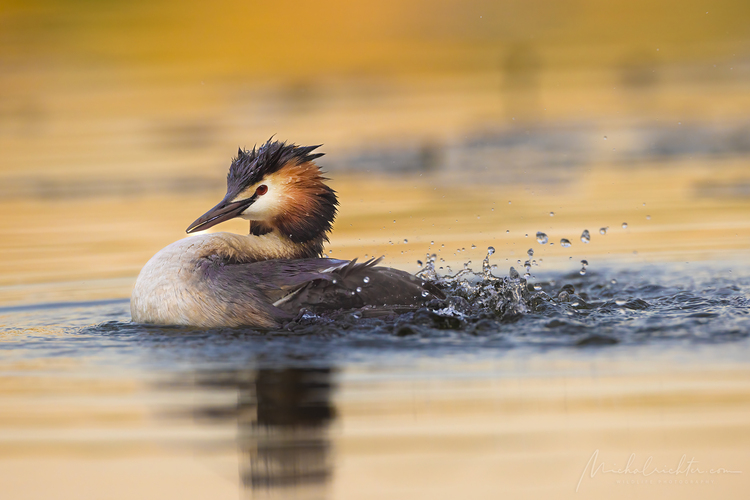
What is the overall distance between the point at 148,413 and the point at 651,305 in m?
3.69

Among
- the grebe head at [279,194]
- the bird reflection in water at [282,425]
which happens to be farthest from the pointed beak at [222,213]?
the bird reflection in water at [282,425]

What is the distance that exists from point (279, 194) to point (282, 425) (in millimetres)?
2812

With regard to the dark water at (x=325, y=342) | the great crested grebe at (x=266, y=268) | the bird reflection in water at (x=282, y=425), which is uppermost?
the great crested grebe at (x=266, y=268)

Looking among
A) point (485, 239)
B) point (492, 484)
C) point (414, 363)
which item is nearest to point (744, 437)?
point (492, 484)

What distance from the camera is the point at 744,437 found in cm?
425

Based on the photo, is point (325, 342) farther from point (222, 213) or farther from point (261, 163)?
point (261, 163)

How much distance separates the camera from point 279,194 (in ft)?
23.8

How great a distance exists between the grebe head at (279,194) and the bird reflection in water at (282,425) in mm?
1858

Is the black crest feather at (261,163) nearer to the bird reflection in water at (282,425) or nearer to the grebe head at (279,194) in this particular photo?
the grebe head at (279,194)

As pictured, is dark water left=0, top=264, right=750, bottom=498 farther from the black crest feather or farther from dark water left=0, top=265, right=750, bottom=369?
the black crest feather

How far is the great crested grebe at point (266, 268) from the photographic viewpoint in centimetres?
661

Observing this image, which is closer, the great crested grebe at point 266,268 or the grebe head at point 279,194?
the great crested grebe at point 266,268

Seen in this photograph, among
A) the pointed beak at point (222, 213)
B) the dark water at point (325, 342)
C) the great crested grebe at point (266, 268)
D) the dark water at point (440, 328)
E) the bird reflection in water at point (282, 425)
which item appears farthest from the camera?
the pointed beak at point (222, 213)

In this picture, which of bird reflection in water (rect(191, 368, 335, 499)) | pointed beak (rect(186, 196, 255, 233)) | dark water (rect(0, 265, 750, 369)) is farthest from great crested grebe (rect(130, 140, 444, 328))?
bird reflection in water (rect(191, 368, 335, 499))
